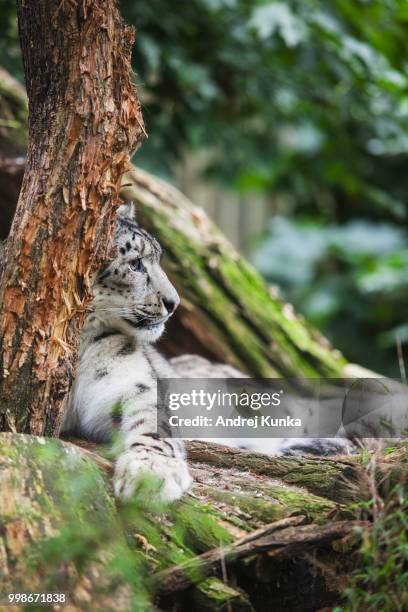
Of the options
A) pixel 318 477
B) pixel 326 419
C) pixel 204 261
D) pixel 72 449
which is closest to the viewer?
pixel 72 449

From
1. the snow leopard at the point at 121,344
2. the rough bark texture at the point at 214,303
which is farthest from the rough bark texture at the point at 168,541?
the rough bark texture at the point at 214,303

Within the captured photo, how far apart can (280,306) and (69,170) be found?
279cm

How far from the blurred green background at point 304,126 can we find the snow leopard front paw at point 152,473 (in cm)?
165

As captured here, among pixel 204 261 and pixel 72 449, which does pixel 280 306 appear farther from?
pixel 72 449

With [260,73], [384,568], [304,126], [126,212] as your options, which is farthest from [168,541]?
[304,126]

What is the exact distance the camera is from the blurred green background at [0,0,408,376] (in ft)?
17.4

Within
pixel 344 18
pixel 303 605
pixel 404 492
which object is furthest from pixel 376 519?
pixel 344 18

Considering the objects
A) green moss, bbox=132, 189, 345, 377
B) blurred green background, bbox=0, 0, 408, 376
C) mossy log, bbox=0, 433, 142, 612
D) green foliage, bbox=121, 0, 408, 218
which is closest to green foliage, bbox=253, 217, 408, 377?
blurred green background, bbox=0, 0, 408, 376

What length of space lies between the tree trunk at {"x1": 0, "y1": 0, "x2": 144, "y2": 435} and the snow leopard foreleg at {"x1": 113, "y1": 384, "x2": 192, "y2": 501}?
0.31 m

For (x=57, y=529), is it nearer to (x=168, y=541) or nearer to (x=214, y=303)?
(x=168, y=541)

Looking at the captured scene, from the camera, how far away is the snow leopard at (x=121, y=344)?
3082 millimetres

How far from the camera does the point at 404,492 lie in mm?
2385

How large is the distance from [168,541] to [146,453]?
36 cm

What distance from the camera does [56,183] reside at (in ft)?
8.36
